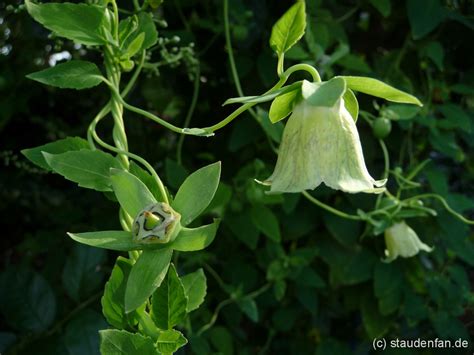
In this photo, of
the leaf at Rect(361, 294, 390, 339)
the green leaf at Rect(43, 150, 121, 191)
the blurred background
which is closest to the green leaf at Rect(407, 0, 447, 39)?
the blurred background

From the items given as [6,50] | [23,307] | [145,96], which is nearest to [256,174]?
[145,96]

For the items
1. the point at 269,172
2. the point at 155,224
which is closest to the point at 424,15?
the point at 269,172

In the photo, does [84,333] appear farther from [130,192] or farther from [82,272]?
[130,192]

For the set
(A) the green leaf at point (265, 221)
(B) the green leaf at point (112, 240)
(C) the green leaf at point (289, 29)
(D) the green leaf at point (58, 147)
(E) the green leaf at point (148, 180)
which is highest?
(C) the green leaf at point (289, 29)

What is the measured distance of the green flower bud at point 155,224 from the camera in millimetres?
443

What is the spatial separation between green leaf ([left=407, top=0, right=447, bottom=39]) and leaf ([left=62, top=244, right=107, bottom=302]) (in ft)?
1.90

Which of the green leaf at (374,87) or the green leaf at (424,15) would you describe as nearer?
the green leaf at (374,87)

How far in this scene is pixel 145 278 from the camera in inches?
17.8

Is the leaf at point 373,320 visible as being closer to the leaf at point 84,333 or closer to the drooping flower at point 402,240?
the drooping flower at point 402,240

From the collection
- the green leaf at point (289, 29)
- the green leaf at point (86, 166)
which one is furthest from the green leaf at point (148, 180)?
the green leaf at point (289, 29)

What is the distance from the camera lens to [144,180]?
0.53 m

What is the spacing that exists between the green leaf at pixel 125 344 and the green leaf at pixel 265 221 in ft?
Result: 1.46

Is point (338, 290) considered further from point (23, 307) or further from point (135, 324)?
point (135, 324)

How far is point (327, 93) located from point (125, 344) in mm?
231
